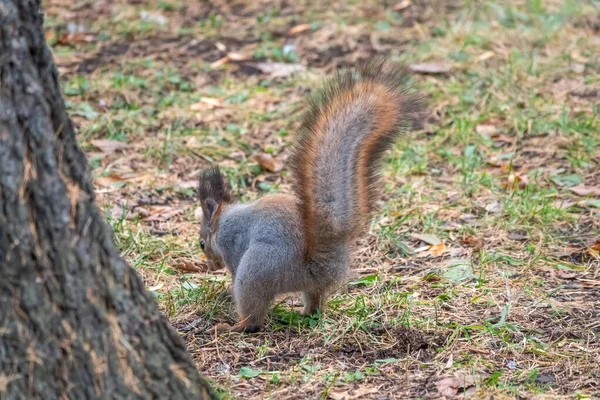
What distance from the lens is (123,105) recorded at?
543 centimetres

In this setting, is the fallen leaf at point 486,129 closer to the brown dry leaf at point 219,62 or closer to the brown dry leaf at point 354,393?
the brown dry leaf at point 219,62

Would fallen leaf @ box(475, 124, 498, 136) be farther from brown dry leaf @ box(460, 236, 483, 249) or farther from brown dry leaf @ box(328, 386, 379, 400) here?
brown dry leaf @ box(328, 386, 379, 400)

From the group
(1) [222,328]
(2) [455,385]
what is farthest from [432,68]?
(2) [455,385]

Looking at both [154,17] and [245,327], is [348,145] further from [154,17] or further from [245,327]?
[154,17]

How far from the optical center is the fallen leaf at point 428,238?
3875mm

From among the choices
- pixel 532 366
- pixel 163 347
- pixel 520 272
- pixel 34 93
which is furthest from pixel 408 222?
pixel 34 93

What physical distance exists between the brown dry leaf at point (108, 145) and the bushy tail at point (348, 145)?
2.05 m

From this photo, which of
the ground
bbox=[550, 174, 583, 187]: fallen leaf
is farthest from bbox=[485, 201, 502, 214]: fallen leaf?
bbox=[550, 174, 583, 187]: fallen leaf

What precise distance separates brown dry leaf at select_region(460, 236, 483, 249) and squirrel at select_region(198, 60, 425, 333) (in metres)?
0.89

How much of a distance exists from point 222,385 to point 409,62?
12.5 ft

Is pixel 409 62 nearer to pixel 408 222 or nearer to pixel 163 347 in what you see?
pixel 408 222

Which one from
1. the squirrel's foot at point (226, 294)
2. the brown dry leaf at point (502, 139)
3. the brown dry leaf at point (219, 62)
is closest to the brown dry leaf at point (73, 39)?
the brown dry leaf at point (219, 62)

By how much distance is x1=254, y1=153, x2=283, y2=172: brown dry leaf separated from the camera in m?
4.68

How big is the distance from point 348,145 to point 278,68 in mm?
3140
